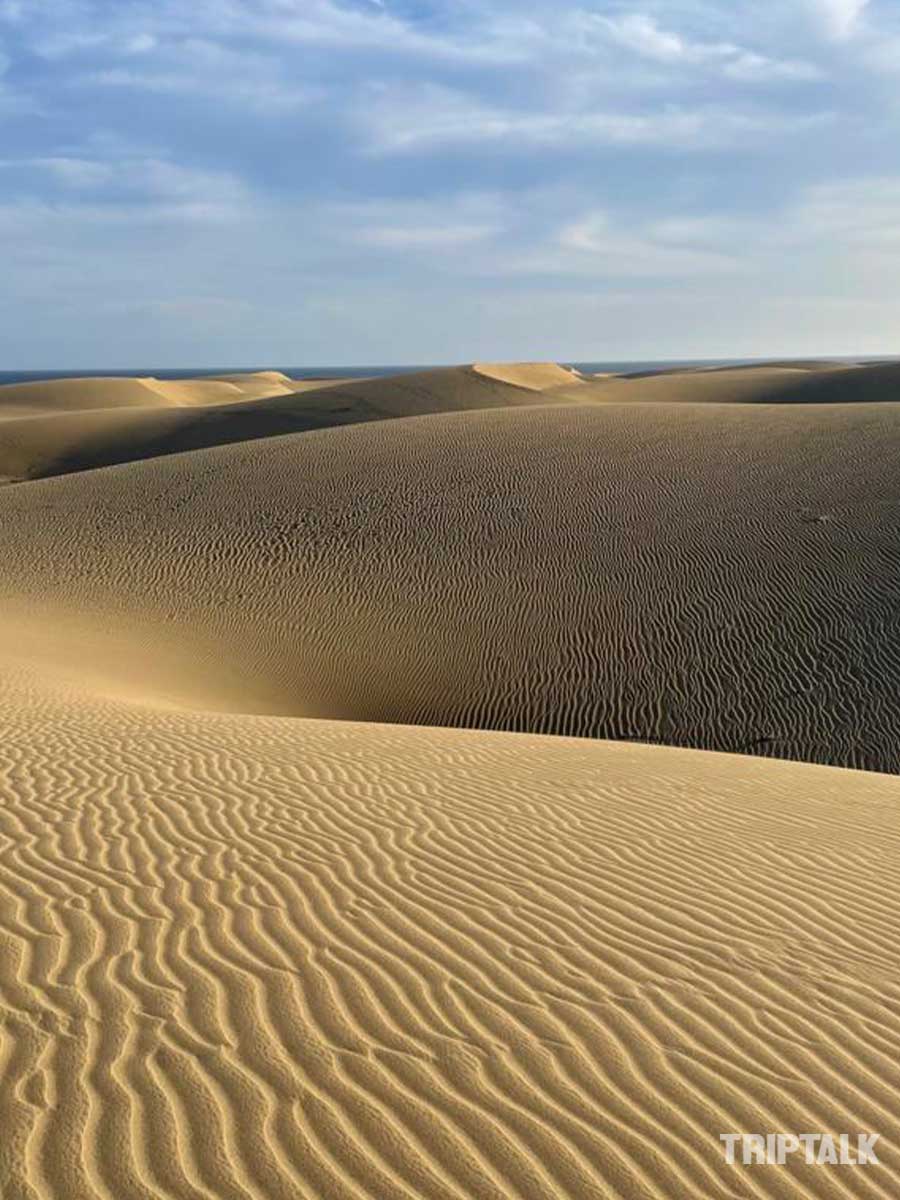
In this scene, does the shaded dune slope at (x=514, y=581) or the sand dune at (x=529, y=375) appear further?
the sand dune at (x=529, y=375)

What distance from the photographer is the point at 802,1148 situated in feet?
11.4

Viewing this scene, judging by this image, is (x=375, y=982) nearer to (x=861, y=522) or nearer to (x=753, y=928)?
(x=753, y=928)

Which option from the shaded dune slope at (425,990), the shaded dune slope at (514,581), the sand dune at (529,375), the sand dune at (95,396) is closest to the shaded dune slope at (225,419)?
the sand dune at (529,375)

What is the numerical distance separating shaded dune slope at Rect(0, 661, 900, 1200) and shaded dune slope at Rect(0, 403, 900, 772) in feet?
21.2

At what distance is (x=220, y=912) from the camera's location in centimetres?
501

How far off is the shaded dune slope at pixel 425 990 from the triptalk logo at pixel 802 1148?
50 mm

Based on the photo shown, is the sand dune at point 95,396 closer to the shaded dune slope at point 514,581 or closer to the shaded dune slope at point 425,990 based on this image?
the shaded dune slope at point 514,581

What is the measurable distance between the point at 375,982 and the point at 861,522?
16.2 meters

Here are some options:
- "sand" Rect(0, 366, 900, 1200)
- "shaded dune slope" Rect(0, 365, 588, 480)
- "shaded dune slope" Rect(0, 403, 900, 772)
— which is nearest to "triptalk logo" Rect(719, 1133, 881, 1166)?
"sand" Rect(0, 366, 900, 1200)

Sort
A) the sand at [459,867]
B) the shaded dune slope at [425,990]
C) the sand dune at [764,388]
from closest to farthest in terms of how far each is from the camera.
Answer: the shaded dune slope at [425,990], the sand at [459,867], the sand dune at [764,388]

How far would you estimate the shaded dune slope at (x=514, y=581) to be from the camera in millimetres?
14234

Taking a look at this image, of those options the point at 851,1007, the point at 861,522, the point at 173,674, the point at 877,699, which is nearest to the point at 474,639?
the point at 173,674

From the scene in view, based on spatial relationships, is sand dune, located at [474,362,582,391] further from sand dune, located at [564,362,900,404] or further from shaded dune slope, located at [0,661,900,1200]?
shaded dune slope, located at [0,661,900,1200]

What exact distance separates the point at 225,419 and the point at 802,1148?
47.5 meters
